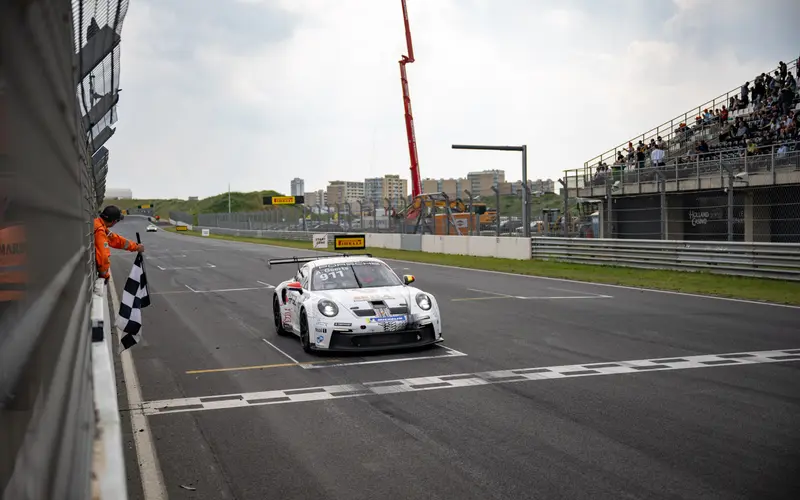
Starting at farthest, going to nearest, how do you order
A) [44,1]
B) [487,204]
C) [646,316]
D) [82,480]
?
1. [487,204]
2. [646,316]
3. [82,480]
4. [44,1]

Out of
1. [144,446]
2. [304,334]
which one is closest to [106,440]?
[144,446]

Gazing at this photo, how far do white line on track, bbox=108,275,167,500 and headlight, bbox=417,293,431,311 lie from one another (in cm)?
355

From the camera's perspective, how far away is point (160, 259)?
116ft

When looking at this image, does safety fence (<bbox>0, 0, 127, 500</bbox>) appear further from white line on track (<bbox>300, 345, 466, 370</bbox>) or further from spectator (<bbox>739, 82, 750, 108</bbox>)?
spectator (<bbox>739, 82, 750, 108</bbox>)

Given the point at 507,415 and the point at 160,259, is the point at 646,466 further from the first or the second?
the point at 160,259

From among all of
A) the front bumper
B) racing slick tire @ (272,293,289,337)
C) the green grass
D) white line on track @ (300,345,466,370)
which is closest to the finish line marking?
white line on track @ (300,345,466,370)

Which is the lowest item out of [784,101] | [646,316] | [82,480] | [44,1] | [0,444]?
[646,316]

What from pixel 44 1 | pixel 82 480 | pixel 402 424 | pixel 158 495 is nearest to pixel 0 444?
pixel 44 1

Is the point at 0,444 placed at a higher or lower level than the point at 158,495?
higher

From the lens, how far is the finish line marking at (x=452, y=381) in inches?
309

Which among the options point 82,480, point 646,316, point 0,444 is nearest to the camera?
point 0,444

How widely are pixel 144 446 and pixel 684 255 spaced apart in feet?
61.7

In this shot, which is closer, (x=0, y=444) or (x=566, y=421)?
(x=0, y=444)

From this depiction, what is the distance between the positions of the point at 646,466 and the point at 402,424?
2112 millimetres
